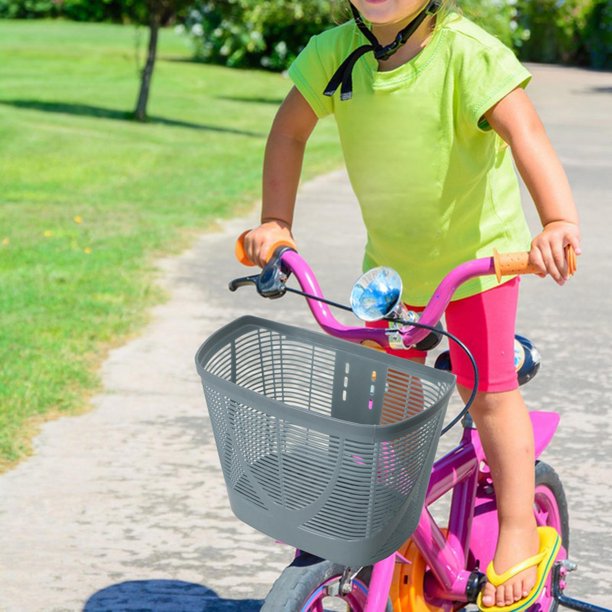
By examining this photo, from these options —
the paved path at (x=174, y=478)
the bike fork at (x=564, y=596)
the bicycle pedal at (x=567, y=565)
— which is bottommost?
the paved path at (x=174, y=478)

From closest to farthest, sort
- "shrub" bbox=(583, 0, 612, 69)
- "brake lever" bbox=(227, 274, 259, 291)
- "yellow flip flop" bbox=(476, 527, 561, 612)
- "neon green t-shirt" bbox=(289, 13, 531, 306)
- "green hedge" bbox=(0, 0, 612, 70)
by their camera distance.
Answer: "brake lever" bbox=(227, 274, 259, 291) < "neon green t-shirt" bbox=(289, 13, 531, 306) < "yellow flip flop" bbox=(476, 527, 561, 612) < "green hedge" bbox=(0, 0, 612, 70) < "shrub" bbox=(583, 0, 612, 69)

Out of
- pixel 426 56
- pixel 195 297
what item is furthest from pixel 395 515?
pixel 195 297

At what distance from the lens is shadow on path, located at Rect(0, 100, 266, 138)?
18.5 metres

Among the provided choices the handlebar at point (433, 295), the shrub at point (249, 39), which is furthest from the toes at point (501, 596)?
the shrub at point (249, 39)

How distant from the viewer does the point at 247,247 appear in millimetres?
2746

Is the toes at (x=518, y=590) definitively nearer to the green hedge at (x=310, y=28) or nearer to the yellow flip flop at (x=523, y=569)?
the yellow flip flop at (x=523, y=569)

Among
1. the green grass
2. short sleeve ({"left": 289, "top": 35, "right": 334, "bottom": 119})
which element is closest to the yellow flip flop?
short sleeve ({"left": 289, "top": 35, "right": 334, "bottom": 119})

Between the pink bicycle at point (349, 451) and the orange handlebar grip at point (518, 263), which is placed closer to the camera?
the pink bicycle at point (349, 451)

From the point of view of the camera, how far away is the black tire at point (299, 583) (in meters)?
2.46

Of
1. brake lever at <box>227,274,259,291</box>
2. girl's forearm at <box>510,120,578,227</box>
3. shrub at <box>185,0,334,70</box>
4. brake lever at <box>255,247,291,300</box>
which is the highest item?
girl's forearm at <box>510,120,578,227</box>

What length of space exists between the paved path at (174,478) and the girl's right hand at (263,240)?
1.33m

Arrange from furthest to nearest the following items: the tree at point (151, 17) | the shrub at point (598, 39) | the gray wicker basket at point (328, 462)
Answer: the shrub at point (598, 39) < the tree at point (151, 17) < the gray wicker basket at point (328, 462)

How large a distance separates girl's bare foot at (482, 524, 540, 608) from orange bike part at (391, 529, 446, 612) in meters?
0.16

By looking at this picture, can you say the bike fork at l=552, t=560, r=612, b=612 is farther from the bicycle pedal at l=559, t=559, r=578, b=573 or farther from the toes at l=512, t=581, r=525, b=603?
the toes at l=512, t=581, r=525, b=603
